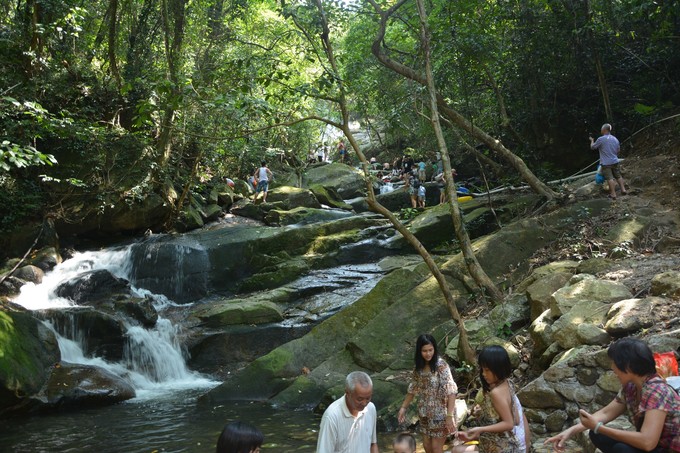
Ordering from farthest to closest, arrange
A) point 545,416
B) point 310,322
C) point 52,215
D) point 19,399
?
point 52,215 → point 310,322 → point 19,399 → point 545,416

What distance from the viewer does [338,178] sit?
27.8 metres

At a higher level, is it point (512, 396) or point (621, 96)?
point (621, 96)

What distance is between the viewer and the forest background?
1372 centimetres

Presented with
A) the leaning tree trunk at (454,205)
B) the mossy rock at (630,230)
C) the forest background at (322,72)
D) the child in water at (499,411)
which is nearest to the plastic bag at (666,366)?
the child in water at (499,411)

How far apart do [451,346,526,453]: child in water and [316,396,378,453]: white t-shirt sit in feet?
2.31

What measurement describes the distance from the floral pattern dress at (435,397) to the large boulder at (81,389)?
6.97m

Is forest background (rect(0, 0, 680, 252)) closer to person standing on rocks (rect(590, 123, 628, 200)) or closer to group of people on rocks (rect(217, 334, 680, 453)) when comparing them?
person standing on rocks (rect(590, 123, 628, 200))

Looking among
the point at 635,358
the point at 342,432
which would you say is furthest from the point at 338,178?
the point at 635,358

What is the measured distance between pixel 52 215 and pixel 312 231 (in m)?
7.63

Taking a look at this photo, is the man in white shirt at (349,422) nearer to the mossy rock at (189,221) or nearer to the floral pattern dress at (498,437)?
the floral pattern dress at (498,437)

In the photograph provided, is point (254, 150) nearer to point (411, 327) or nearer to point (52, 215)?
point (52, 215)

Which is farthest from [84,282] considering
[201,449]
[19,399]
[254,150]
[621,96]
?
[621,96]

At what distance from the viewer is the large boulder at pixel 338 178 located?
2689 centimetres

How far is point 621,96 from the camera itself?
15.3m
